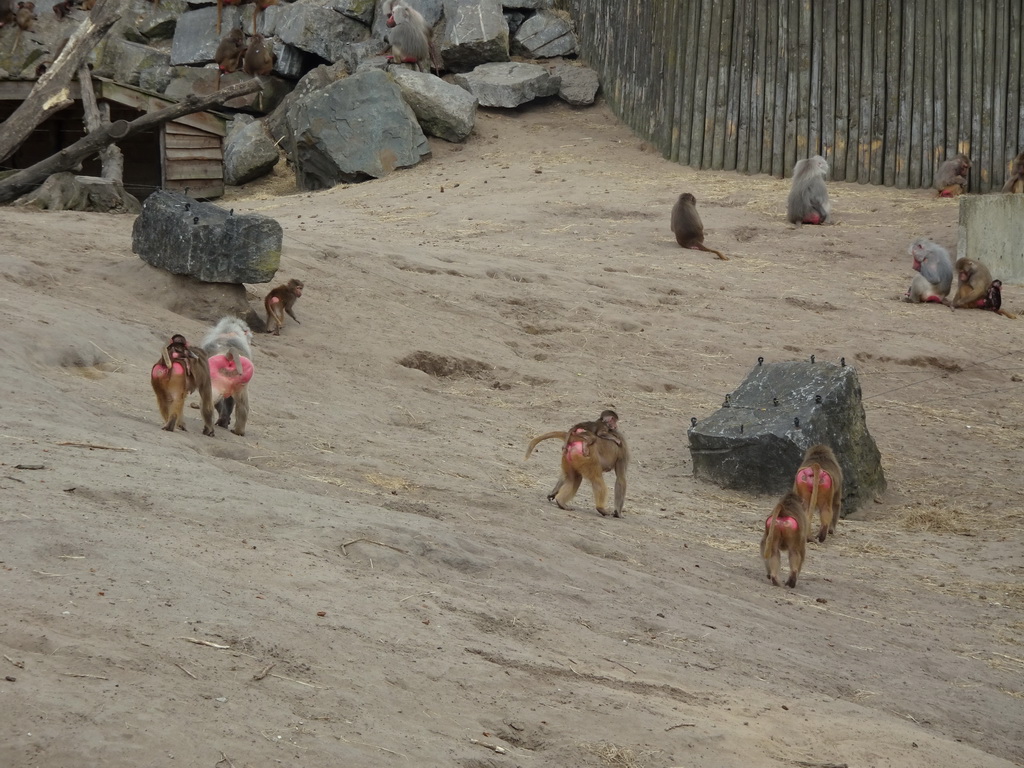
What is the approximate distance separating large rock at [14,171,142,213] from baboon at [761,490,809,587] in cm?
1070

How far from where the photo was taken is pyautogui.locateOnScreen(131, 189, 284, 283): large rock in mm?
11625

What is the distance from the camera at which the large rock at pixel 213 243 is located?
38.1 feet

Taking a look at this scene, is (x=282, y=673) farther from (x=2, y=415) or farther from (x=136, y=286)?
(x=136, y=286)

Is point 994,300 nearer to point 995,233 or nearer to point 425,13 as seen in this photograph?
point 995,233

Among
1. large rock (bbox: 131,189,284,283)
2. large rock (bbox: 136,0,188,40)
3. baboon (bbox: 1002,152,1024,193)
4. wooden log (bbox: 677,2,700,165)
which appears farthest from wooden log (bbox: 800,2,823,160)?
large rock (bbox: 136,0,188,40)

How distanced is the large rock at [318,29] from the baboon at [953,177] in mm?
12370

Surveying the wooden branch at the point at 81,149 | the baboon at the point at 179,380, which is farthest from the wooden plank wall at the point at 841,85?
the baboon at the point at 179,380

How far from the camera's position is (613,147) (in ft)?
75.9

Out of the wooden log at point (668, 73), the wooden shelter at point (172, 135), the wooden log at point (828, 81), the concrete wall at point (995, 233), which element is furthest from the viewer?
the wooden log at point (668, 73)

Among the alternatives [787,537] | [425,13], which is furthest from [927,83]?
[787,537]

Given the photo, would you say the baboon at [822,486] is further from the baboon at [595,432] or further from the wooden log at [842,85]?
the wooden log at [842,85]

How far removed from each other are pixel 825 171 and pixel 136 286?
34.3 ft

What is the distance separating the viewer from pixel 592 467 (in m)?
8.51

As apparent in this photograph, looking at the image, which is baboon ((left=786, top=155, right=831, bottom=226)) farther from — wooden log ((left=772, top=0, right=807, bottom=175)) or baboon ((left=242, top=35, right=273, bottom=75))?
baboon ((left=242, top=35, right=273, bottom=75))
